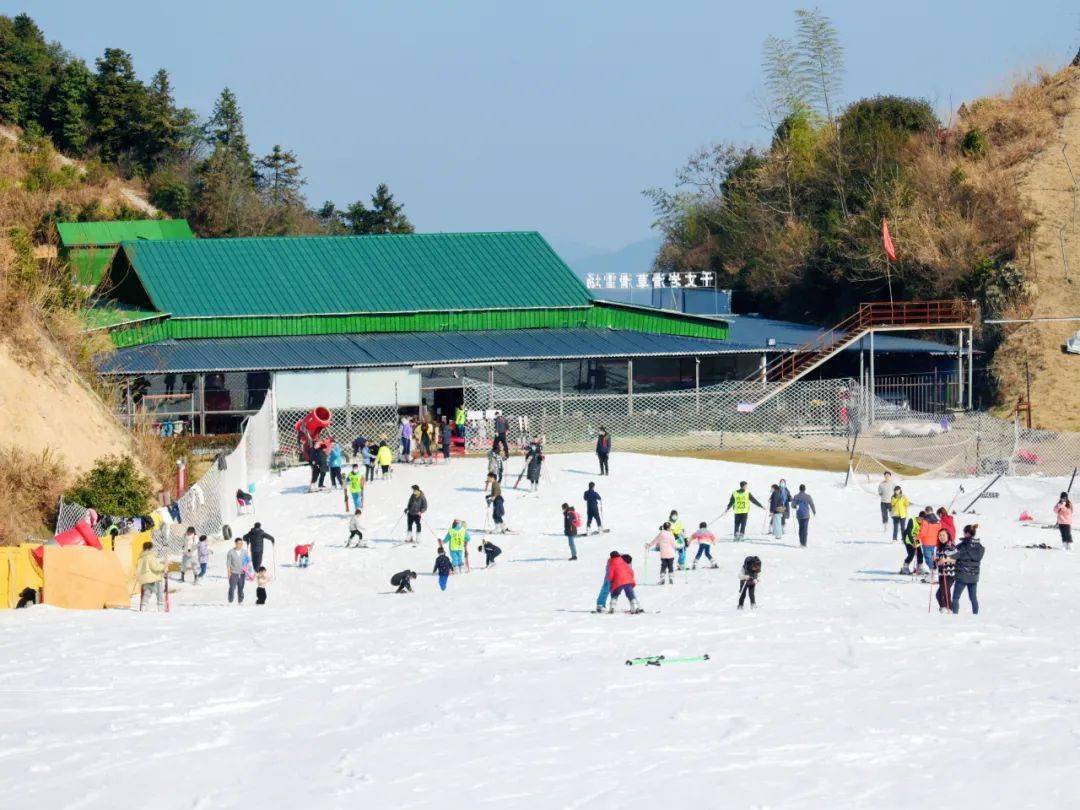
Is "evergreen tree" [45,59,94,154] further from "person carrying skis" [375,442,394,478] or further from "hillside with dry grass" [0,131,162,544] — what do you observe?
"person carrying skis" [375,442,394,478]

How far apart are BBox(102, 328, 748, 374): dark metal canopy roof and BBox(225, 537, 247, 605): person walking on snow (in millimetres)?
18343

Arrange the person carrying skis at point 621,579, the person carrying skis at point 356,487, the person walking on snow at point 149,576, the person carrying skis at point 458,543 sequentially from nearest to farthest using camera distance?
1. the person carrying skis at point 621,579
2. the person walking on snow at point 149,576
3. the person carrying skis at point 458,543
4. the person carrying skis at point 356,487

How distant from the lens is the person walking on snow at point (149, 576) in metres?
28.7

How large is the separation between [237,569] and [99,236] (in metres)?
49.5

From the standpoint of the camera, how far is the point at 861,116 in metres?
73.2

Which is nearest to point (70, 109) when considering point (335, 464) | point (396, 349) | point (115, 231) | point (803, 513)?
point (115, 231)

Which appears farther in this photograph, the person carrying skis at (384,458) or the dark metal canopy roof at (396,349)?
the dark metal canopy roof at (396,349)

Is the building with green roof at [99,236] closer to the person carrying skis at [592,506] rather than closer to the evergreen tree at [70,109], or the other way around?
the evergreen tree at [70,109]

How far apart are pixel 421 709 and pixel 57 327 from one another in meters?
26.1

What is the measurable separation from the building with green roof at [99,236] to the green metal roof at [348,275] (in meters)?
10.0

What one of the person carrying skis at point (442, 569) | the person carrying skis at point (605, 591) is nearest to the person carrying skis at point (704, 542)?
the person carrying skis at point (442, 569)

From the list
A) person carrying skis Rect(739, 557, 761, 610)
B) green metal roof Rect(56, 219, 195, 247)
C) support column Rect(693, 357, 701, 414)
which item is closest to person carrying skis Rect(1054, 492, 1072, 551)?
person carrying skis Rect(739, 557, 761, 610)

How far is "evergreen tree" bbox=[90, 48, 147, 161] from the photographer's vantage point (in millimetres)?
96312

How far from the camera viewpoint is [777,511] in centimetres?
3569
